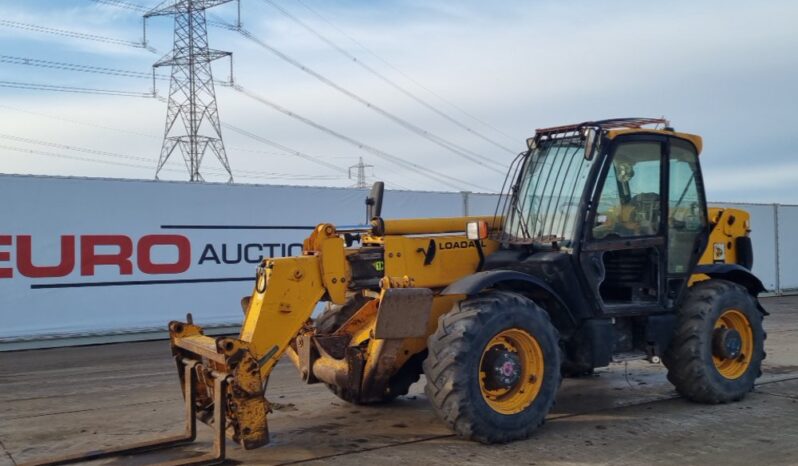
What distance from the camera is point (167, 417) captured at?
701cm

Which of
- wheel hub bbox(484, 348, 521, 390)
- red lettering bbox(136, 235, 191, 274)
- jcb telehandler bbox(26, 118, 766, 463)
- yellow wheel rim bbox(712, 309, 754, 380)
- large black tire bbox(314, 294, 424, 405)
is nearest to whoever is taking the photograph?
jcb telehandler bbox(26, 118, 766, 463)

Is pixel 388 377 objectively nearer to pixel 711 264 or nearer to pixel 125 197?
pixel 711 264

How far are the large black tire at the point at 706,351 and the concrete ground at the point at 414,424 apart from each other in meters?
0.16

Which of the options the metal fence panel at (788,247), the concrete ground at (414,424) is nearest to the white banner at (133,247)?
the concrete ground at (414,424)

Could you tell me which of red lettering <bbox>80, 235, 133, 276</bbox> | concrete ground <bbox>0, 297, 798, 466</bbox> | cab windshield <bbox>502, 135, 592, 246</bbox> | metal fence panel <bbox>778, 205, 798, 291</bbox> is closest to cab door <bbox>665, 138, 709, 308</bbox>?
cab windshield <bbox>502, 135, 592, 246</bbox>

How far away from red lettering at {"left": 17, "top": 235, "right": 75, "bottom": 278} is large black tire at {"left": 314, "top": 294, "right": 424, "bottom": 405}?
6795 mm

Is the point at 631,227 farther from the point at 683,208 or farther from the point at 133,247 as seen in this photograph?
the point at 133,247

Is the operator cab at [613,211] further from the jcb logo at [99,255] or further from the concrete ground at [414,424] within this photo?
the jcb logo at [99,255]

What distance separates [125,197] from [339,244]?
7.86 metres

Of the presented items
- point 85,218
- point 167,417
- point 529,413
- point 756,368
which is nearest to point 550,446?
point 529,413

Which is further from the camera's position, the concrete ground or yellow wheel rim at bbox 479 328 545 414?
yellow wheel rim at bbox 479 328 545 414

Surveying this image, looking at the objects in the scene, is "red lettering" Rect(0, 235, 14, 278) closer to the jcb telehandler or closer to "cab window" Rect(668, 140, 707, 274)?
the jcb telehandler

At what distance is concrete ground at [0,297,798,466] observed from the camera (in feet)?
18.2

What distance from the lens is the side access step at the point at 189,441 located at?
17.1 ft
